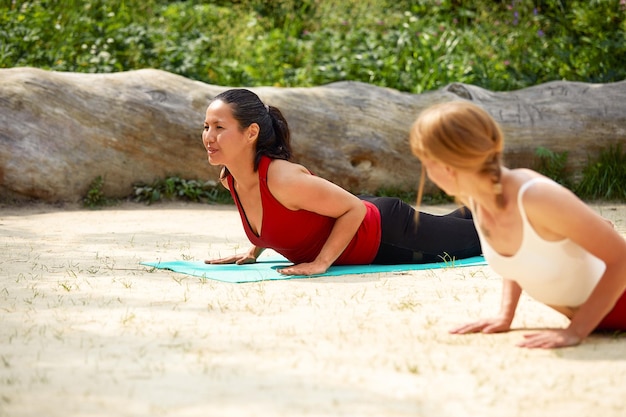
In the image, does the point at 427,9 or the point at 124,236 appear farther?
the point at 427,9

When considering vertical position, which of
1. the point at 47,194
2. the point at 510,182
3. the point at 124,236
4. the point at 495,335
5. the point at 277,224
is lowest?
the point at 47,194

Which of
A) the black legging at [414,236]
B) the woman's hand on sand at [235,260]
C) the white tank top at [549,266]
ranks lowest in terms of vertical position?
the woman's hand on sand at [235,260]

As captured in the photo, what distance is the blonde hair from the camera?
3098 mm

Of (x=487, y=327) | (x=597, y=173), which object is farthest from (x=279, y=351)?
(x=597, y=173)

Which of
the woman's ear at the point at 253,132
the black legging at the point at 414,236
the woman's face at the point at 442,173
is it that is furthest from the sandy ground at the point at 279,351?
the woman's ear at the point at 253,132

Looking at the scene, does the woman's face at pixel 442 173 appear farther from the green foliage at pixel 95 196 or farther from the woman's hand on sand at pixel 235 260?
the green foliage at pixel 95 196

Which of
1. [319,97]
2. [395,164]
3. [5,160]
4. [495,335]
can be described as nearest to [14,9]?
[5,160]

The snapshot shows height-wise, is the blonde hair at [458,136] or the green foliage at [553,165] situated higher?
the blonde hair at [458,136]

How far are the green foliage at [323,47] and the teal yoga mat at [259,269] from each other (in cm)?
510

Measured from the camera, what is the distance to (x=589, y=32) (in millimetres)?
11086

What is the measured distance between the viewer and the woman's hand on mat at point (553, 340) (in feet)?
10.7

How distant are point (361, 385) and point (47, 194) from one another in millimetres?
6111

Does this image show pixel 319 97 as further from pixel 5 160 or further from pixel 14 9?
pixel 14 9

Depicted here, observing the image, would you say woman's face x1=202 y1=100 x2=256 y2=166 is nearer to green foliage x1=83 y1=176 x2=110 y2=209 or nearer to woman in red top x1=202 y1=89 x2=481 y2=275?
woman in red top x1=202 y1=89 x2=481 y2=275
